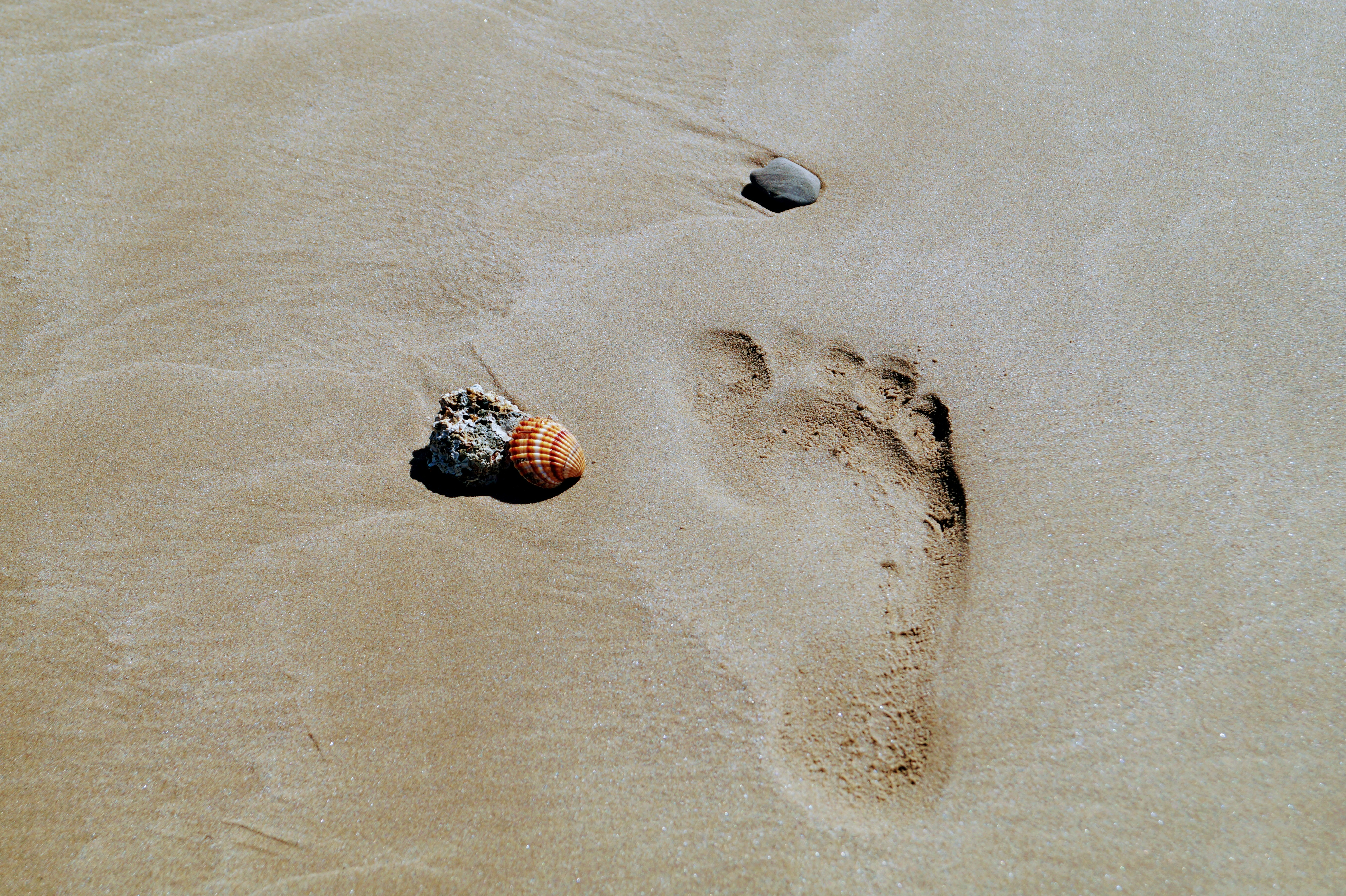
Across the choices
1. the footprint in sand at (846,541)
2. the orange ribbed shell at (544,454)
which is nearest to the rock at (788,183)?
the footprint in sand at (846,541)

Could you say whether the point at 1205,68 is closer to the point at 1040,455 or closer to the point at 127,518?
the point at 1040,455

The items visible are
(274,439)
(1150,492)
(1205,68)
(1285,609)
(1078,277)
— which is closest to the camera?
(1285,609)

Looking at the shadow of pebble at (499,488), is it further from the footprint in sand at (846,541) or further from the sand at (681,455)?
the footprint in sand at (846,541)

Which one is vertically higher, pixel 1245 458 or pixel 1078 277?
pixel 1078 277

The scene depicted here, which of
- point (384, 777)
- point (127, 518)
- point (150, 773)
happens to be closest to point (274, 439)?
point (127, 518)

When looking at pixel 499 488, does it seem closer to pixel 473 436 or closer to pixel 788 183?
pixel 473 436
